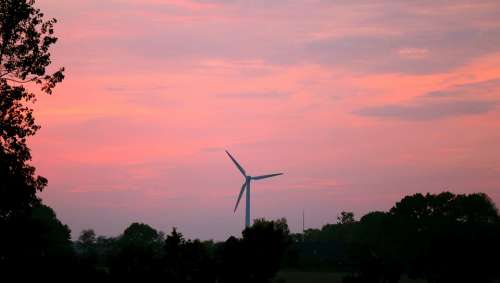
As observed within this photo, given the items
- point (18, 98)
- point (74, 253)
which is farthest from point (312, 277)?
point (18, 98)

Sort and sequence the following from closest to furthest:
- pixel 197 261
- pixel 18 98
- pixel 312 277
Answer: pixel 18 98 < pixel 197 261 < pixel 312 277

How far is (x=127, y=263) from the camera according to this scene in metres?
74.6

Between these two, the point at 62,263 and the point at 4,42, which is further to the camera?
the point at 62,263

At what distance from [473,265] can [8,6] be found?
78793mm

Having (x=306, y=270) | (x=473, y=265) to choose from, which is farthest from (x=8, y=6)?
(x=306, y=270)

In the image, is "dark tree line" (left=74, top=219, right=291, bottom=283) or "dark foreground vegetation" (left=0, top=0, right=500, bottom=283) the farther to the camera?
"dark tree line" (left=74, top=219, right=291, bottom=283)

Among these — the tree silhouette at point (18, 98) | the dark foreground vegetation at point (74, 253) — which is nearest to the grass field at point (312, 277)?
the dark foreground vegetation at point (74, 253)

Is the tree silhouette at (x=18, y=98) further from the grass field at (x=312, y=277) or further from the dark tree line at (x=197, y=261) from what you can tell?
the grass field at (x=312, y=277)

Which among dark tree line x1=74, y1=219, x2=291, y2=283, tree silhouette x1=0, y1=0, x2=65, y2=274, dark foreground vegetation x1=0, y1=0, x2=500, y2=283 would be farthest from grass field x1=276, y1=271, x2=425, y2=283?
tree silhouette x1=0, y1=0, x2=65, y2=274

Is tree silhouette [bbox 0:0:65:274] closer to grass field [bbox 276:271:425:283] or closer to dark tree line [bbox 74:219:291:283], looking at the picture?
dark tree line [bbox 74:219:291:283]

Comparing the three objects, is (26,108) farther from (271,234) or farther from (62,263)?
(271,234)

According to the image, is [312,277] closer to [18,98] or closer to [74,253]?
[74,253]

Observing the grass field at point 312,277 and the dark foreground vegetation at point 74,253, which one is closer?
the dark foreground vegetation at point 74,253

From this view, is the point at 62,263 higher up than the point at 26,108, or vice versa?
the point at 26,108
